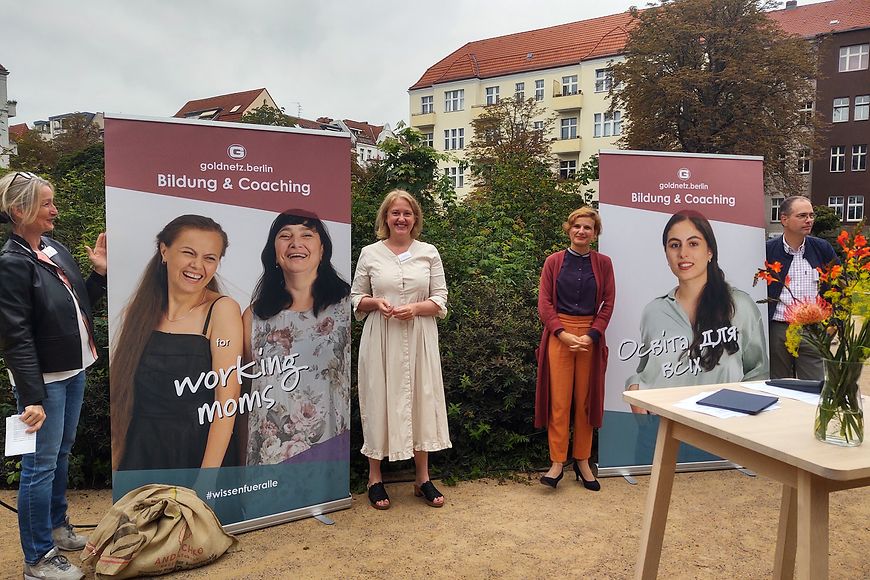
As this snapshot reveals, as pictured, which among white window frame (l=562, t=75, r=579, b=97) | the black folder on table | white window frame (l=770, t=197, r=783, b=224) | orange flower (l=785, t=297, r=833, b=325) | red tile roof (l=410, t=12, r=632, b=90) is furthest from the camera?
white window frame (l=562, t=75, r=579, b=97)

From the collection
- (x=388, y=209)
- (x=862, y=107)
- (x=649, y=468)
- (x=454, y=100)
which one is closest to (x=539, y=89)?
(x=454, y=100)

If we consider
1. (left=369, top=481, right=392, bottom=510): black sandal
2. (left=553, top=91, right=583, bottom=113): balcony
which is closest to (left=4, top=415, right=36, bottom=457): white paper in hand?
(left=369, top=481, right=392, bottom=510): black sandal

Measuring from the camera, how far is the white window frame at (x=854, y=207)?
1177 inches

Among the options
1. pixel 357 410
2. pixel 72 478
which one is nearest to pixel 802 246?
pixel 357 410

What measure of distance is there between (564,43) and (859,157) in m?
17.0

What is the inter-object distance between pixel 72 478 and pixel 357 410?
182 centimetres

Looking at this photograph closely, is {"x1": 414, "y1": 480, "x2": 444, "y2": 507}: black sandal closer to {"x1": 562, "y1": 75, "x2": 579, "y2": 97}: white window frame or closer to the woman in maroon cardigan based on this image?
Answer: the woman in maroon cardigan

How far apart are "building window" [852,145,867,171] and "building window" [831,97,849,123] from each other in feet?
5.06

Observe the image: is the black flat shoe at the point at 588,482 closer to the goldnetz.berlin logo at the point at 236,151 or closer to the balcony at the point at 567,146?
the goldnetz.berlin logo at the point at 236,151

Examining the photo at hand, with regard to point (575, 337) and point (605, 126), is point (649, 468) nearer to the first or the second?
point (575, 337)

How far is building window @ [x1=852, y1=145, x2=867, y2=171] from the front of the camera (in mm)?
30141

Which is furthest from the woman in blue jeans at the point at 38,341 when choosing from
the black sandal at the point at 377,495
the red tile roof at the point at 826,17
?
the red tile roof at the point at 826,17

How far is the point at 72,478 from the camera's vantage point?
3834 mm

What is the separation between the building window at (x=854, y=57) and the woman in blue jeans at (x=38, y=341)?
37.0 meters
